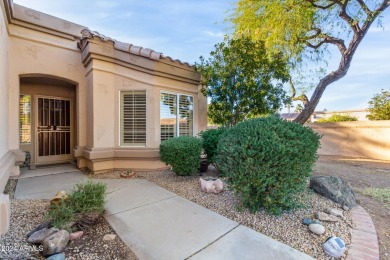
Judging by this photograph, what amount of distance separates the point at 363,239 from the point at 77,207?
434 centimetres

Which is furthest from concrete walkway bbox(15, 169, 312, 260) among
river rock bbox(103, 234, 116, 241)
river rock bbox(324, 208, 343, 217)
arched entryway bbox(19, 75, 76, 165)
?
arched entryway bbox(19, 75, 76, 165)

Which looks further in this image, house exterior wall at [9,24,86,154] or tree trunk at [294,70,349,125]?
tree trunk at [294,70,349,125]

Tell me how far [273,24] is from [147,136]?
6.77 m

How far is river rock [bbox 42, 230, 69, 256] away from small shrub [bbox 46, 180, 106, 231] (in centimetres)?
19

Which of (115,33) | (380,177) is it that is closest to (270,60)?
(380,177)

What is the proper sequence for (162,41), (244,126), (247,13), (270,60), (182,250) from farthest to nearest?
(162,41) < (247,13) < (270,60) < (244,126) < (182,250)

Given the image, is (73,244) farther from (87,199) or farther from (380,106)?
(380,106)

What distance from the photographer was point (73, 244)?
2.63 m

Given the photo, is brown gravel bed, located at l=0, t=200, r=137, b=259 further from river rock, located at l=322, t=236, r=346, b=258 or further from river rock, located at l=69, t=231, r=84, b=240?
river rock, located at l=322, t=236, r=346, b=258

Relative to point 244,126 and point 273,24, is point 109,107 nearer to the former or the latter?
point 244,126

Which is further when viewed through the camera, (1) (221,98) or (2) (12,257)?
(1) (221,98)

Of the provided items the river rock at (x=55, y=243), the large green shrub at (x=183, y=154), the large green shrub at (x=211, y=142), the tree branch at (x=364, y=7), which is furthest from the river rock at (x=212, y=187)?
the tree branch at (x=364, y=7)

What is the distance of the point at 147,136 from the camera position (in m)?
6.53

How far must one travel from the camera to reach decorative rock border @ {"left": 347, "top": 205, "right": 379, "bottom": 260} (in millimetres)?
2459
